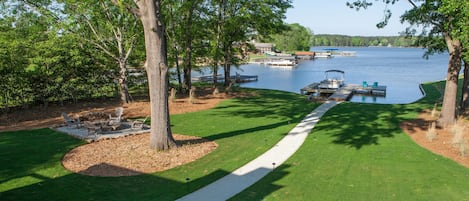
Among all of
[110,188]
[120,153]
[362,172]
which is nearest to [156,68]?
[120,153]

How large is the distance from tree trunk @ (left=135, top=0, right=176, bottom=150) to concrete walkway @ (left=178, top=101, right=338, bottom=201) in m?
3.04

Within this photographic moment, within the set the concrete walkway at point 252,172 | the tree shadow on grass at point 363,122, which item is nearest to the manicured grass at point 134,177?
the concrete walkway at point 252,172

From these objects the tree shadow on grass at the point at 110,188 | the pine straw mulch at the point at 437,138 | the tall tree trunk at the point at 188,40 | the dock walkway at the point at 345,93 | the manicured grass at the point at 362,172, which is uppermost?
the tall tree trunk at the point at 188,40

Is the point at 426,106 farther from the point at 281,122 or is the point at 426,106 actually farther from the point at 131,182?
the point at 131,182

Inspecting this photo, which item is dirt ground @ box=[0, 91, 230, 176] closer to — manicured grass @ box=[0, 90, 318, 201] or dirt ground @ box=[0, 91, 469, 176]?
dirt ground @ box=[0, 91, 469, 176]

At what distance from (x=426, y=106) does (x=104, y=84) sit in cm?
2057

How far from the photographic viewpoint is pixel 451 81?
14.3 metres

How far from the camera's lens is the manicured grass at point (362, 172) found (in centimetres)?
770

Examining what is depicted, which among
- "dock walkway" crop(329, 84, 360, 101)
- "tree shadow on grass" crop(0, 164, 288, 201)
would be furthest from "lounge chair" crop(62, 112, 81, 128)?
"dock walkway" crop(329, 84, 360, 101)

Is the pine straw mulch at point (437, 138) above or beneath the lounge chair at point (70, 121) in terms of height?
beneath

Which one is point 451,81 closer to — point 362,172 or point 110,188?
point 362,172

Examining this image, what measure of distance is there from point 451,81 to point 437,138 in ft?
10.5

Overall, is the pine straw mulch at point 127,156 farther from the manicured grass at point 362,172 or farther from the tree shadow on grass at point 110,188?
the manicured grass at point 362,172

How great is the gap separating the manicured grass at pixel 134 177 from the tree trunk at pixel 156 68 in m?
1.64
